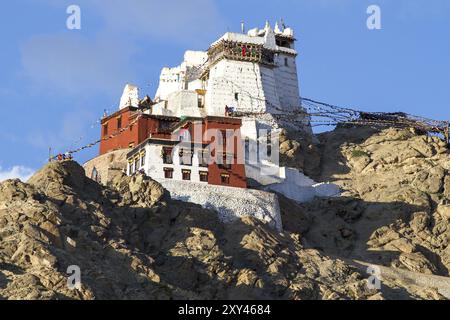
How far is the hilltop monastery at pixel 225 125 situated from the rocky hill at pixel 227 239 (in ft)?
10.5

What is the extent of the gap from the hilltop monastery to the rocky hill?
321 centimetres

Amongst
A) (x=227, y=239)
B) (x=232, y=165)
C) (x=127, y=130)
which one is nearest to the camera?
(x=227, y=239)

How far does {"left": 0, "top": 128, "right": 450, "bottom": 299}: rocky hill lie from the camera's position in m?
126

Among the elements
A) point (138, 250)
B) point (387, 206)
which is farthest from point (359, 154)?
point (138, 250)

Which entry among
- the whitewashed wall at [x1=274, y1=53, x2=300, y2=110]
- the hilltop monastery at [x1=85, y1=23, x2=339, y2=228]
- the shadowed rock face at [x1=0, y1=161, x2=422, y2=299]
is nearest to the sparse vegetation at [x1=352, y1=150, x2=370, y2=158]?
the hilltop monastery at [x1=85, y1=23, x2=339, y2=228]

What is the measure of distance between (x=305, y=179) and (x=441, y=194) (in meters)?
13.1

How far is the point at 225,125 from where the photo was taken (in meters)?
151

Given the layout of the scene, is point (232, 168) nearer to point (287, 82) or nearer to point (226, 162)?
point (226, 162)

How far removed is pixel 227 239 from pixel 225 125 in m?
14.2

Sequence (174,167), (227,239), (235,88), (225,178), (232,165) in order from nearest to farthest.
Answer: (227,239)
(174,167)
(225,178)
(232,165)
(235,88)

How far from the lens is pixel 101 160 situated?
16425 cm

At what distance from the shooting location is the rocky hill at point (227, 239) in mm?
125562

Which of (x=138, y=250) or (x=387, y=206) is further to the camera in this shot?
(x=387, y=206)
